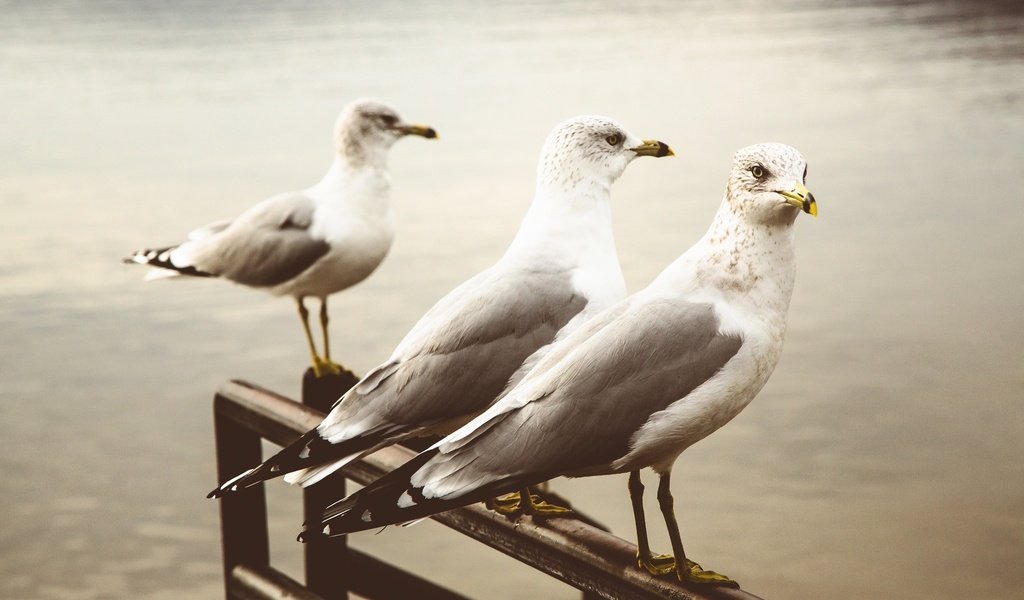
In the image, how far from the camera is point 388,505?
260 centimetres

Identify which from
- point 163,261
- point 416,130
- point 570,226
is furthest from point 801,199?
point 163,261

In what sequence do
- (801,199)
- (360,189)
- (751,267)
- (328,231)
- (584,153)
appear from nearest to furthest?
(801,199) < (751,267) < (584,153) < (328,231) < (360,189)

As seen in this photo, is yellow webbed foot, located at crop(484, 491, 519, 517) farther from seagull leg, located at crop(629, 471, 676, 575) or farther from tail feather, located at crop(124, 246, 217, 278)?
tail feather, located at crop(124, 246, 217, 278)

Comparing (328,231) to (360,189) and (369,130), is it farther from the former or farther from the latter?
(369,130)

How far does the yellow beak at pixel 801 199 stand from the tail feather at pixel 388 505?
Result: 78 cm

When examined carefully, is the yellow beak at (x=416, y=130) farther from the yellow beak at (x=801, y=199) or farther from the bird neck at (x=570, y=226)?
the yellow beak at (x=801, y=199)

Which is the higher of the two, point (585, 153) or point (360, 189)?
point (585, 153)

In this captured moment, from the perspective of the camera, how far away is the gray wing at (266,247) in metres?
5.25

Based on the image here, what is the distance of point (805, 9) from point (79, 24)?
19330mm

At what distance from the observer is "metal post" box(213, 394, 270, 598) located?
13.0ft

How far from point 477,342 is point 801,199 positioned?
0.97 m

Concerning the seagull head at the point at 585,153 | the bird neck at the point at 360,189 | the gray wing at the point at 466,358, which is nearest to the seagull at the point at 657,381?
the gray wing at the point at 466,358

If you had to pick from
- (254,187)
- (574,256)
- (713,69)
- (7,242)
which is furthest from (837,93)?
(574,256)

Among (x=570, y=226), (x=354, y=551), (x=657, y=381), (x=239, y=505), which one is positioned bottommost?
(x=354, y=551)
